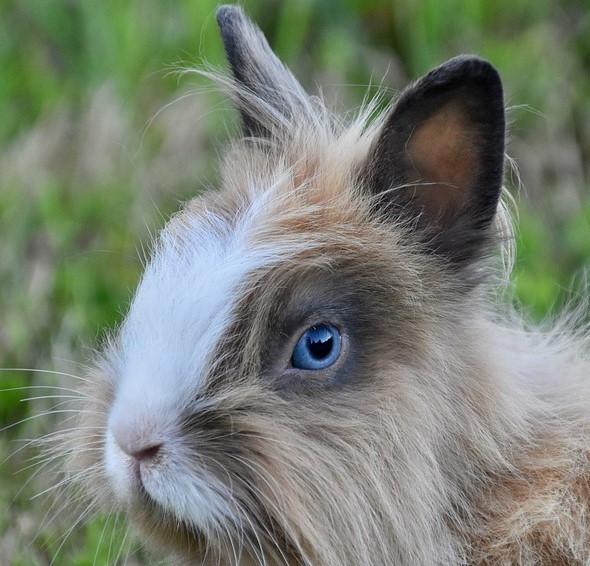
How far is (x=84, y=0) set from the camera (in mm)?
7395

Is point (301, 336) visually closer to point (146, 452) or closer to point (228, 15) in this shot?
point (146, 452)

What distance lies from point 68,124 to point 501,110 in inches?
156

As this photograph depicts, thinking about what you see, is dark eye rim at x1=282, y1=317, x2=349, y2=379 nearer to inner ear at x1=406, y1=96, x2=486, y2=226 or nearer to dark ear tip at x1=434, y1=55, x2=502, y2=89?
inner ear at x1=406, y1=96, x2=486, y2=226

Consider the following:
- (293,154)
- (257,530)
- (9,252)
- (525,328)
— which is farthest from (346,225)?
(9,252)

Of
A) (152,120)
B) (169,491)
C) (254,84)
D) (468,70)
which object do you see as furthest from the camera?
(152,120)

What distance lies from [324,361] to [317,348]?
5 cm

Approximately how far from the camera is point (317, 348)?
3521 millimetres

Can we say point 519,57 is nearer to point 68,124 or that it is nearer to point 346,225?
point 68,124

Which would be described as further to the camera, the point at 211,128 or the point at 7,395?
the point at 211,128

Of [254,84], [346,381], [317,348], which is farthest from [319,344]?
[254,84]

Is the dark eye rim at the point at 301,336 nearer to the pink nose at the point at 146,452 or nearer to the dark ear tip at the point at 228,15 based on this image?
the pink nose at the point at 146,452

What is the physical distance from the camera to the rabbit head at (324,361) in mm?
3340

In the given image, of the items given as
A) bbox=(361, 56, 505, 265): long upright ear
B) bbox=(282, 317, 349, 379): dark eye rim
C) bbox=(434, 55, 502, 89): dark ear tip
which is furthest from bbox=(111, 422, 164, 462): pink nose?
bbox=(434, 55, 502, 89): dark ear tip

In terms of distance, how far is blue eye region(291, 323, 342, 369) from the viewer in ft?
11.5
